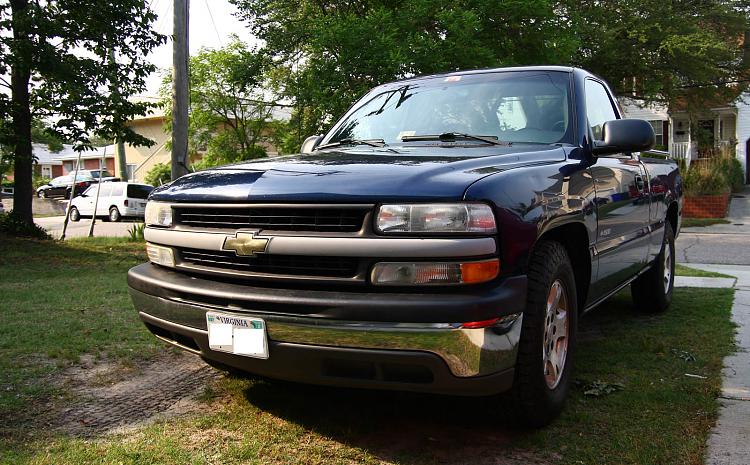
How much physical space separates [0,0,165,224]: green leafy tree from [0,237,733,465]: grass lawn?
23.4 ft

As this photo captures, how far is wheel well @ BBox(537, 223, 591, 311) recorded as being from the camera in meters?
3.47

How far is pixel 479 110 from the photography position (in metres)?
3.99

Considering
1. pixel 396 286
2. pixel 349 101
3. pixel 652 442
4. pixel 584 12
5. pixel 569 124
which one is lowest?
pixel 652 442

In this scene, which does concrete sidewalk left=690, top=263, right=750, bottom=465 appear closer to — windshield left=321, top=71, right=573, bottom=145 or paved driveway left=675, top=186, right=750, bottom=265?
windshield left=321, top=71, right=573, bottom=145

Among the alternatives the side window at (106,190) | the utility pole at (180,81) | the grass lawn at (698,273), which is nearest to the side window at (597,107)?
the grass lawn at (698,273)

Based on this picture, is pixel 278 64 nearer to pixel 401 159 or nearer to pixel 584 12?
pixel 584 12

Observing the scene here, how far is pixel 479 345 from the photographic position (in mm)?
2514

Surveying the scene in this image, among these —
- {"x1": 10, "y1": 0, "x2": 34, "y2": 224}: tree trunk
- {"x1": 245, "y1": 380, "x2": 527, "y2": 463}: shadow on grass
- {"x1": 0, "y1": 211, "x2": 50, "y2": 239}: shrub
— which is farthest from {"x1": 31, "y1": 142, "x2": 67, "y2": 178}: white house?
{"x1": 245, "y1": 380, "x2": 527, "y2": 463}: shadow on grass

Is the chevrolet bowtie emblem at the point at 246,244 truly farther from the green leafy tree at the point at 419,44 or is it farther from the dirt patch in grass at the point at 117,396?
the green leafy tree at the point at 419,44

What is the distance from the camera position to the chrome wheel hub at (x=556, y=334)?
10.3 feet

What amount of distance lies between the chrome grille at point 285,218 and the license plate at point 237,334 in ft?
1.33

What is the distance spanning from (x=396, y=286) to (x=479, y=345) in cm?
38

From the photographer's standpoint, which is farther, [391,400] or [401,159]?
[391,400]

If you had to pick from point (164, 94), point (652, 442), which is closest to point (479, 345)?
point (652, 442)
